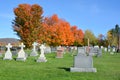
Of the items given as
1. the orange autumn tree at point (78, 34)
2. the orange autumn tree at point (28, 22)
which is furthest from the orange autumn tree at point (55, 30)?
the orange autumn tree at point (78, 34)

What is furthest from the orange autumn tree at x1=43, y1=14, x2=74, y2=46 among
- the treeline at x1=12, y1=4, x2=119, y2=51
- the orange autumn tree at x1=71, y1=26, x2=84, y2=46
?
the orange autumn tree at x1=71, y1=26, x2=84, y2=46

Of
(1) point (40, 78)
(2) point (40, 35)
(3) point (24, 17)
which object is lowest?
(1) point (40, 78)

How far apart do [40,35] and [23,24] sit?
425 centimetres

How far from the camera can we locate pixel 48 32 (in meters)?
69.8

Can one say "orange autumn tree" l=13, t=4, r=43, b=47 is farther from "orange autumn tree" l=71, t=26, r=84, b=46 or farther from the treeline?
"orange autumn tree" l=71, t=26, r=84, b=46

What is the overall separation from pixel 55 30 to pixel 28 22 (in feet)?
39.1

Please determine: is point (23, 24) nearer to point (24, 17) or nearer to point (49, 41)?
point (24, 17)

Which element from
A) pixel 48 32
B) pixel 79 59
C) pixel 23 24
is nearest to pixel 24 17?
pixel 23 24

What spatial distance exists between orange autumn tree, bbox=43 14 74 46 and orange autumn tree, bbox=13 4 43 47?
212 inches

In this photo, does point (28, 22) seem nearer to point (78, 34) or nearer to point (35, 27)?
point (35, 27)

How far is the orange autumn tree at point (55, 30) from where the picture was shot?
70.1m

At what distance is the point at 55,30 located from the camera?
72.6 meters

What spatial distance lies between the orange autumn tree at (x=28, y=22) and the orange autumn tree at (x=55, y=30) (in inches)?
212

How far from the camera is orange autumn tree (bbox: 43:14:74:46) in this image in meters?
70.1
